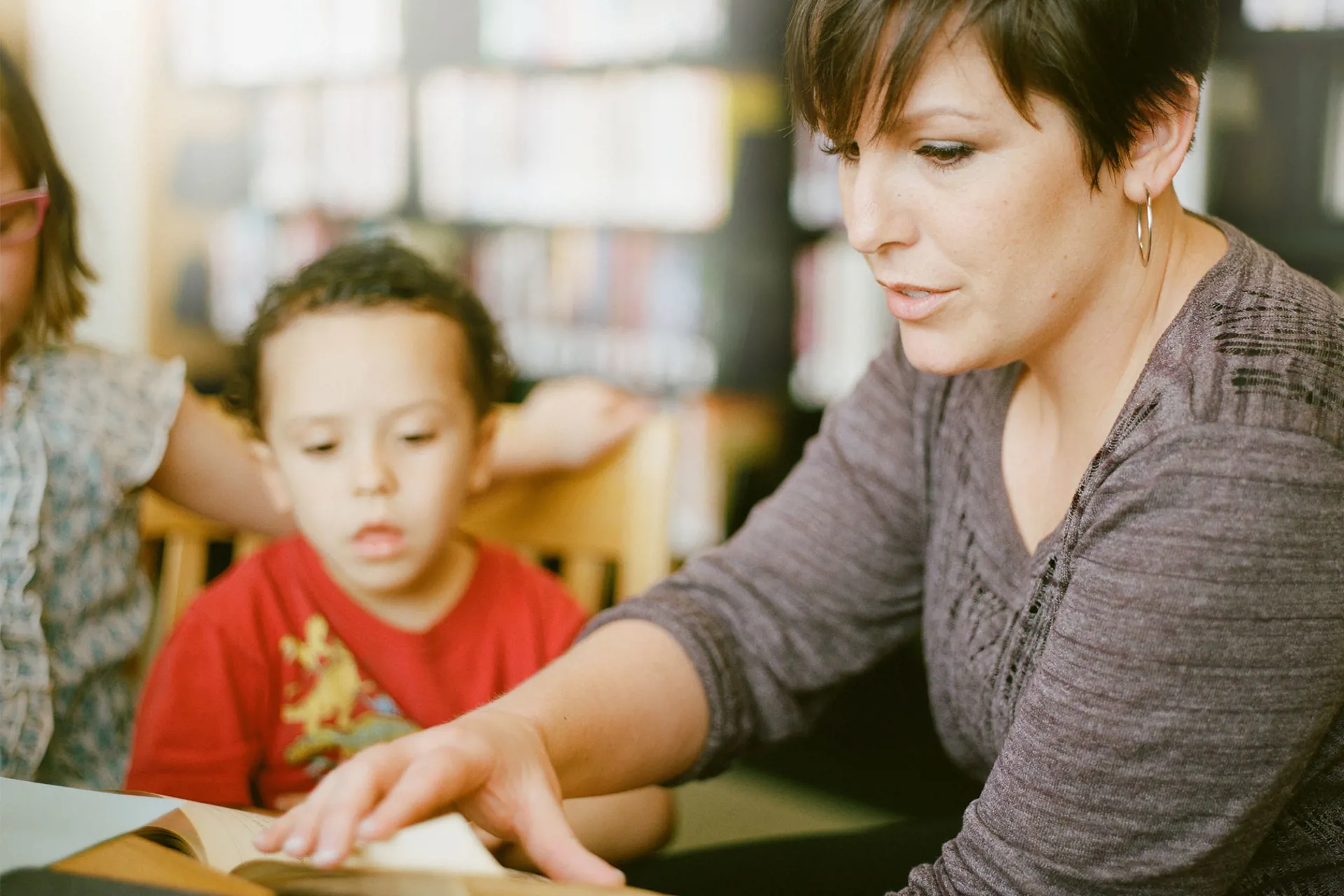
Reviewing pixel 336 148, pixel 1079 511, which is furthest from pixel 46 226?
pixel 336 148

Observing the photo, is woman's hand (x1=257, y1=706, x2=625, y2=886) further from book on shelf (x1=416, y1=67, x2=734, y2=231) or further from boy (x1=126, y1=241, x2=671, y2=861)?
book on shelf (x1=416, y1=67, x2=734, y2=231)

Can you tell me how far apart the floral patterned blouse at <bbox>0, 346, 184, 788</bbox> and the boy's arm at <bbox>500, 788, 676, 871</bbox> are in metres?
0.41

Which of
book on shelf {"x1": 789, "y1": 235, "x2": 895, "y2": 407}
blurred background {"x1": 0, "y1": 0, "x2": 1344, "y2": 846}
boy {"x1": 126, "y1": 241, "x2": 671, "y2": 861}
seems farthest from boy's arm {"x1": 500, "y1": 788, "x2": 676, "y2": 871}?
book on shelf {"x1": 789, "y1": 235, "x2": 895, "y2": 407}

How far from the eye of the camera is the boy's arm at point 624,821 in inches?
35.5

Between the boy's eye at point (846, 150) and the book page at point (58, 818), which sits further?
the boy's eye at point (846, 150)

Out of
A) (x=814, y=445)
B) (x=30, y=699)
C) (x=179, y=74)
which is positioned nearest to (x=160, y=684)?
(x=30, y=699)

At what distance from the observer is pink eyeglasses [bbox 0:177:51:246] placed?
3.02 feet

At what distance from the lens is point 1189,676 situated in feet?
2.17

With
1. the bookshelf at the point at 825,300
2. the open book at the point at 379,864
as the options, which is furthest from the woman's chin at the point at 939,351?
the bookshelf at the point at 825,300

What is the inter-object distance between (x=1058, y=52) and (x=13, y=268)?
0.80 metres

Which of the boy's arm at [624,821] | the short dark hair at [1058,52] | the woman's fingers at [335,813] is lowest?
the boy's arm at [624,821]

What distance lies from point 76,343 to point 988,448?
829mm

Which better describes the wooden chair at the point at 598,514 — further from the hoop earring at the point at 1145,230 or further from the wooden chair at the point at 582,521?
the hoop earring at the point at 1145,230

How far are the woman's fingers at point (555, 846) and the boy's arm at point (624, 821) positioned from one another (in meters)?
0.15
